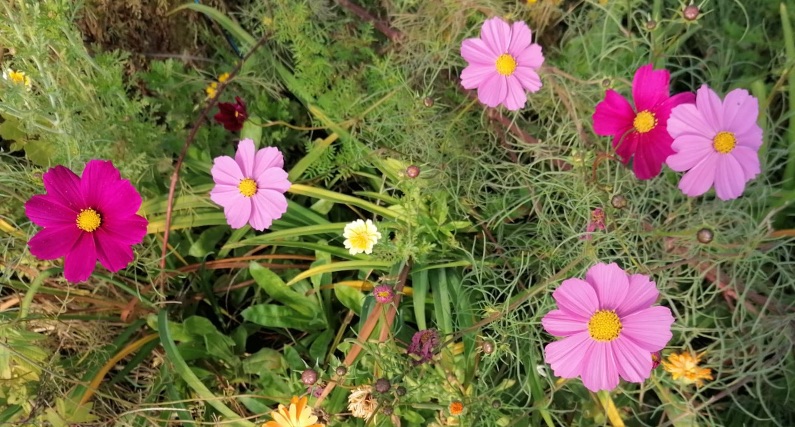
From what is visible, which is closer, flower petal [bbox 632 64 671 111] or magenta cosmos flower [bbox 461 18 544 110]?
flower petal [bbox 632 64 671 111]

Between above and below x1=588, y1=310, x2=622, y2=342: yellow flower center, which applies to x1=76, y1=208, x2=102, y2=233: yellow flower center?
above

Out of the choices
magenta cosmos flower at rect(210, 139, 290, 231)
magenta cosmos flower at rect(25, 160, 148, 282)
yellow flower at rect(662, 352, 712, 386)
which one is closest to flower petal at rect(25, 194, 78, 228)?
magenta cosmos flower at rect(25, 160, 148, 282)

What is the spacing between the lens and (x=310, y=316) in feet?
3.59

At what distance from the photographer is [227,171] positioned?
2.93 feet

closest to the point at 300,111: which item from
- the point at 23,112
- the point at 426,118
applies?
the point at 426,118

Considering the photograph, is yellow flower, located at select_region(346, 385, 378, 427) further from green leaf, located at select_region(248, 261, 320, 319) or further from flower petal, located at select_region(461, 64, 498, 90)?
flower petal, located at select_region(461, 64, 498, 90)

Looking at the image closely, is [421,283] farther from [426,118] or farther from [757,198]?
[757,198]

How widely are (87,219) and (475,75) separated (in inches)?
26.5

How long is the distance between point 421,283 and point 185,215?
0.51 metres

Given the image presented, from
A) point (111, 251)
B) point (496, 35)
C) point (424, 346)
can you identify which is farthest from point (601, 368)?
point (111, 251)

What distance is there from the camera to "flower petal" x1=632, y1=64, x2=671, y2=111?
2.61 ft

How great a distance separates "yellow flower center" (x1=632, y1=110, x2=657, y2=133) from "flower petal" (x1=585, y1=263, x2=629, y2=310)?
0.25m

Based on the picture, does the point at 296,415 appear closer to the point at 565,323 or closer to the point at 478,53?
the point at 565,323

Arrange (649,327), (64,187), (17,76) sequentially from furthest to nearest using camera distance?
(17,76) → (64,187) → (649,327)
